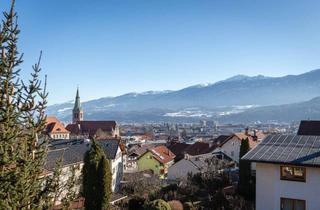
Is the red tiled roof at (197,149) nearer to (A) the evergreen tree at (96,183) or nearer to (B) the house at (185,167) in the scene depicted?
(B) the house at (185,167)

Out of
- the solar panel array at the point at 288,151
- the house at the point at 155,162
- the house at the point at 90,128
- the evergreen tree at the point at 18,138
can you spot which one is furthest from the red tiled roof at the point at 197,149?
the evergreen tree at the point at 18,138

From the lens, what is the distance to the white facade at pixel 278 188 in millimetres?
17656

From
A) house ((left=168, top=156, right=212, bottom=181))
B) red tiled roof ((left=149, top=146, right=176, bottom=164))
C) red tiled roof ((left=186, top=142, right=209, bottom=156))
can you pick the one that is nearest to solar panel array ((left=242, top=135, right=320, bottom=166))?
house ((left=168, top=156, right=212, bottom=181))

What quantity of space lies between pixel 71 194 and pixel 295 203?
13739mm

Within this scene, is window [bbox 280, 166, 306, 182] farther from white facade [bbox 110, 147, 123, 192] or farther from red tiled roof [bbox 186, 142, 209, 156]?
red tiled roof [bbox 186, 142, 209, 156]

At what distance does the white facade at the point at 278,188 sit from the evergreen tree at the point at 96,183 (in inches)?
428

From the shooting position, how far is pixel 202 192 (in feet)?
97.6

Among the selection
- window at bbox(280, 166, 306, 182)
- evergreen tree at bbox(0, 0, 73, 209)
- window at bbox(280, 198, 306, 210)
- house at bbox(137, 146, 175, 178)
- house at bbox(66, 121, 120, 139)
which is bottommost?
house at bbox(137, 146, 175, 178)

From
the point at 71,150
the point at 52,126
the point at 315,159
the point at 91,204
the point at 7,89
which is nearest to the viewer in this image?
the point at 7,89

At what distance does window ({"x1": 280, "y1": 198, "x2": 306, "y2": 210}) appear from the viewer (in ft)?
59.2

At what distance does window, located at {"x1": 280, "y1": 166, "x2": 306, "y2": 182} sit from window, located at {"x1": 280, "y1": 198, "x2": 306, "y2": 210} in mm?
1047

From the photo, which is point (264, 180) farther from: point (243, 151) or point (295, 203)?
point (243, 151)

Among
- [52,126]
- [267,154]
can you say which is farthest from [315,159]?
[52,126]

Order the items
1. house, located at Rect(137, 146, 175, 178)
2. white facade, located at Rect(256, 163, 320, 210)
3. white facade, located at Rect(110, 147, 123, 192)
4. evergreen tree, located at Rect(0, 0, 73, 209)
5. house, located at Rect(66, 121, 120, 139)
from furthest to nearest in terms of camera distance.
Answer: house, located at Rect(66, 121, 120, 139) < house, located at Rect(137, 146, 175, 178) < white facade, located at Rect(110, 147, 123, 192) < white facade, located at Rect(256, 163, 320, 210) < evergreen tree, located at Rect(0, 0, 73, 209)
